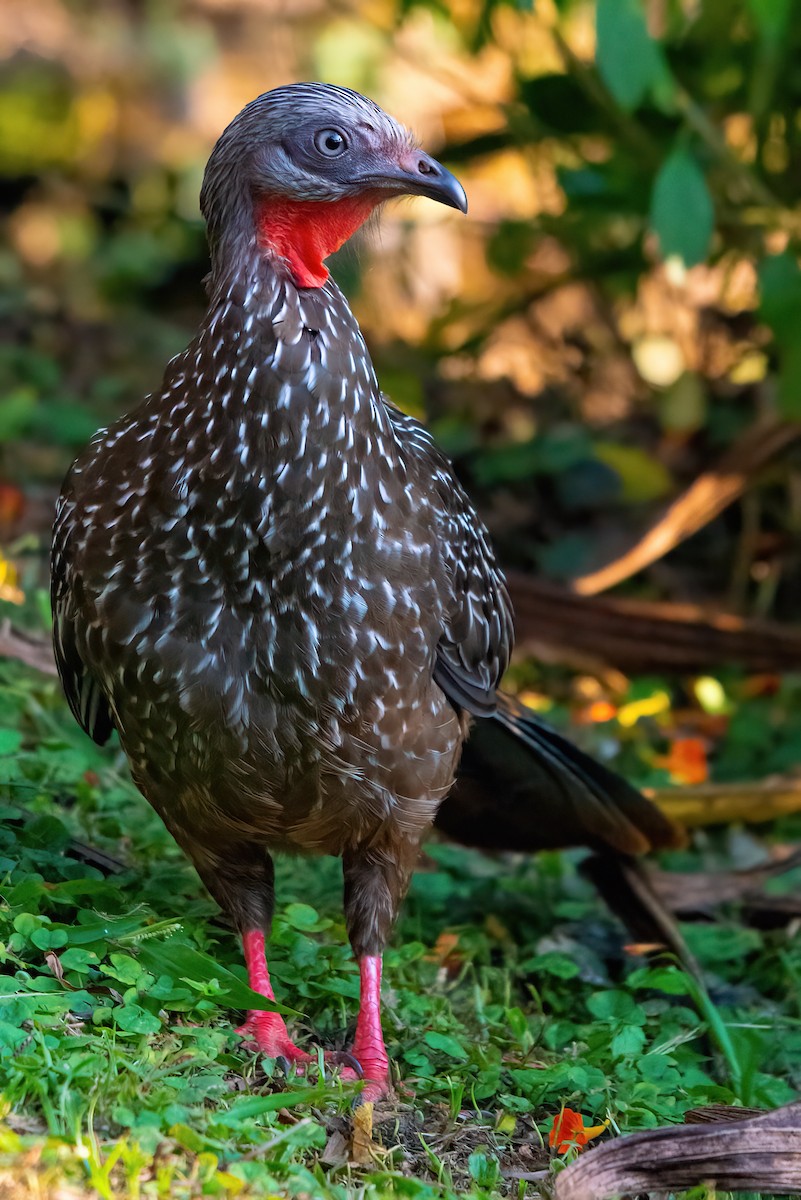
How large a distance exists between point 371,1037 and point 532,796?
1046 mm

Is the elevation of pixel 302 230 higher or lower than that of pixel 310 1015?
higher

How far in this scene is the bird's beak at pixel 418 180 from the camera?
3094 mm

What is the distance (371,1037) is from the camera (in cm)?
330

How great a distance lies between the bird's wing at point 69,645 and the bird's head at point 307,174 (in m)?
0.75

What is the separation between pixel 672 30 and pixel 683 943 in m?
3.63

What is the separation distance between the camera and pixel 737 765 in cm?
580

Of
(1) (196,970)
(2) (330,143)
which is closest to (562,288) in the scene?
(2) (330,143)

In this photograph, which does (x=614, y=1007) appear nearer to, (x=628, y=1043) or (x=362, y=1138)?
(x=628, y=1043)

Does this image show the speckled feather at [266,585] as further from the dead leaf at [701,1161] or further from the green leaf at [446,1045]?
the dead leaf at [701,1161]

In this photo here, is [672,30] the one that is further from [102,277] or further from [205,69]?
[205,69]

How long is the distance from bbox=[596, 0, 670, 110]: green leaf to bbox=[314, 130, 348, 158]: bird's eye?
1941 millimetres

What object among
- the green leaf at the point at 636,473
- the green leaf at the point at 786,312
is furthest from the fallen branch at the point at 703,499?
the green leaf at the point at 786,312

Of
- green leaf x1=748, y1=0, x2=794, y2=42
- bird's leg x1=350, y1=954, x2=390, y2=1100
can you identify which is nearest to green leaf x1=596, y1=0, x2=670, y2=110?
green leaf x1=748, y1=0, x2=794, y2=42

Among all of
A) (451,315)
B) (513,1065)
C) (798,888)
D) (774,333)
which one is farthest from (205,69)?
(513,1065)
